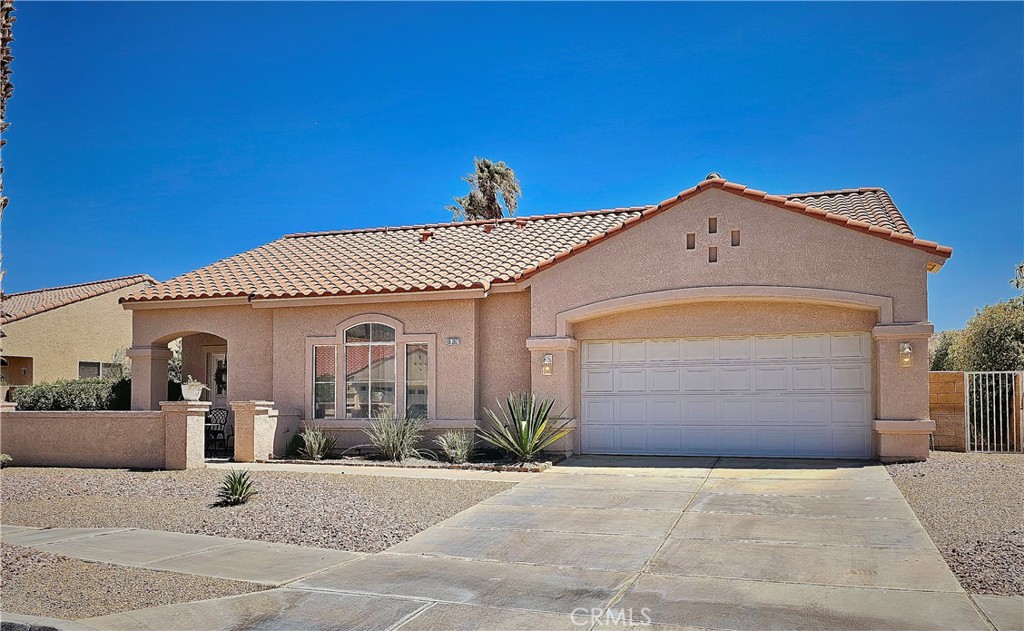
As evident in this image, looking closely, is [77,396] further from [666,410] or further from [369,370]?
[666,410]

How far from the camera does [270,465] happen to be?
16531mm

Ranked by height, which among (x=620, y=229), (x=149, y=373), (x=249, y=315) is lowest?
(x=149, y=373)

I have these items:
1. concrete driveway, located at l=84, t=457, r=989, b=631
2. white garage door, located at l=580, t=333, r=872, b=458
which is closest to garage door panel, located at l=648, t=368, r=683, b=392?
white garage door, located at l=580, t=333, r=872, b=458

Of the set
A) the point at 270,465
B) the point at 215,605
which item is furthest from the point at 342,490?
the point at 215,605

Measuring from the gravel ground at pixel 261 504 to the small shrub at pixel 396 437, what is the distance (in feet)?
7.62

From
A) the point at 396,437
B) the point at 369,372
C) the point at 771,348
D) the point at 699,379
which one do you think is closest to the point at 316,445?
the point at 396,437

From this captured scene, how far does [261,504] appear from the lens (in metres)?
11.8

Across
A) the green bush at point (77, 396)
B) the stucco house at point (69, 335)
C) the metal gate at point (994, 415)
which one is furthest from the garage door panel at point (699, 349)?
the stucco house at point (69, 335)

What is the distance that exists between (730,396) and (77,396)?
16802mm

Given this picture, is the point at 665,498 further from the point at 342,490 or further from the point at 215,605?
the point at 215,605

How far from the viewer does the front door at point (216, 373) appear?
881 inches

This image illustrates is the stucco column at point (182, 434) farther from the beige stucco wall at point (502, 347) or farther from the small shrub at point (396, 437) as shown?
the beige stucco wall at point (502, 347)

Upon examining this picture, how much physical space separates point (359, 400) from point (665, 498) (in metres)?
8.33

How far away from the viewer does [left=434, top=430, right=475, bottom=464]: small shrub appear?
1638cm
